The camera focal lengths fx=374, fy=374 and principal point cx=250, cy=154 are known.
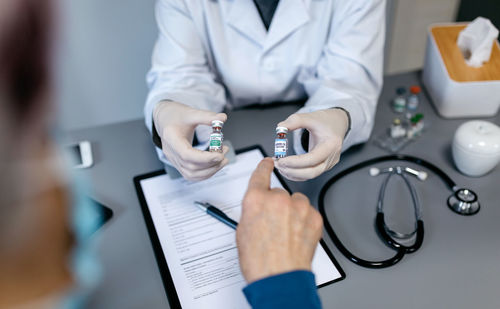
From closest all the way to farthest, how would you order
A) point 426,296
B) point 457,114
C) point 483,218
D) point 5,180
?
point 426,296 → point 483,218 → point 5,180 → point 457,114

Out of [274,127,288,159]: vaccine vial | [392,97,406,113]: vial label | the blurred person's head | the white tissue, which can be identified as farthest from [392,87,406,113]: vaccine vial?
the blurred person's head

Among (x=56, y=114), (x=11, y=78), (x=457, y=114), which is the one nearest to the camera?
(x=457, y=114)

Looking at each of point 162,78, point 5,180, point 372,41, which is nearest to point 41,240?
point 5,180

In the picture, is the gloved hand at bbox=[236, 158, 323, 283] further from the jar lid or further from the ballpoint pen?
the jar lid

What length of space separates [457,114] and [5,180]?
3.30 feet

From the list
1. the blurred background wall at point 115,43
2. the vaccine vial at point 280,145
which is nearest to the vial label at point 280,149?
→ the vaccine vial at point 280,145

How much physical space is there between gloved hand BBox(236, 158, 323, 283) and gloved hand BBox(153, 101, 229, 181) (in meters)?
0.13

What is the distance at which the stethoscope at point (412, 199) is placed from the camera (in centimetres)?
61

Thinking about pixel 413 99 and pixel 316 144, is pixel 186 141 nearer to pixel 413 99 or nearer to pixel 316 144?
pixel 316 144

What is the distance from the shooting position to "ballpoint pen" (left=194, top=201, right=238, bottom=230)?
26.0 inches

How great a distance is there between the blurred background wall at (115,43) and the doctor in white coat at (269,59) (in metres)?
0.35

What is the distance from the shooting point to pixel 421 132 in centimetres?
86

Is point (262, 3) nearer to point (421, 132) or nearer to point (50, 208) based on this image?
point (421, 132)

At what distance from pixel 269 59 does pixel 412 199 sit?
45cm
